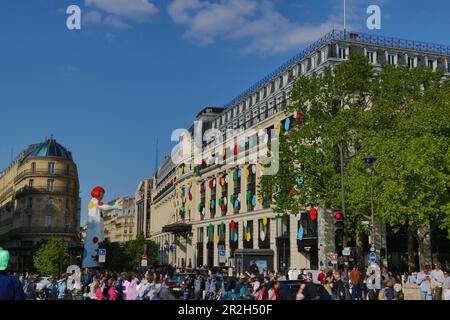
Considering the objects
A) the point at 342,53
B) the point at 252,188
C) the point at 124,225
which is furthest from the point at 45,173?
the point at 124,225

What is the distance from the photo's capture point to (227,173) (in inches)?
2724

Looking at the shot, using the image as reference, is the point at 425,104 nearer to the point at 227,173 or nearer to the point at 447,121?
the point at 447,121

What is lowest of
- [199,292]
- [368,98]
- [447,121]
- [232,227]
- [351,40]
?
[199,292]

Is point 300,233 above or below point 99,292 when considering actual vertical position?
above

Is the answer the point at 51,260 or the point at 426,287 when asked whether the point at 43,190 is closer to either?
the point at 51,260

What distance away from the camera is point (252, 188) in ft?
205

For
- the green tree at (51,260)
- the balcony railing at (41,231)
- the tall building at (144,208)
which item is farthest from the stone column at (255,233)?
the tall building at (144,208)

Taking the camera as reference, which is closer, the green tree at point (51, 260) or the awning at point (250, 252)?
the awning at point (250, 252)

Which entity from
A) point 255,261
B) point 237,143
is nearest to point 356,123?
point 255,261

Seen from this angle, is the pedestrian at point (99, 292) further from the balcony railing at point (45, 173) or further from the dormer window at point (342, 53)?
the balcony railing at point (45, 173)

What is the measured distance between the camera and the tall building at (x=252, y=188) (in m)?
48.9

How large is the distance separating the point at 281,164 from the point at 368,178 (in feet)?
25.5

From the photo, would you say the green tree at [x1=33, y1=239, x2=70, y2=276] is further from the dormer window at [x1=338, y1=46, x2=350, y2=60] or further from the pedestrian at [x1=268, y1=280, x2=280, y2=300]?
the pedestrian at [x1=268, y1=280, x2=280, y2=300]
